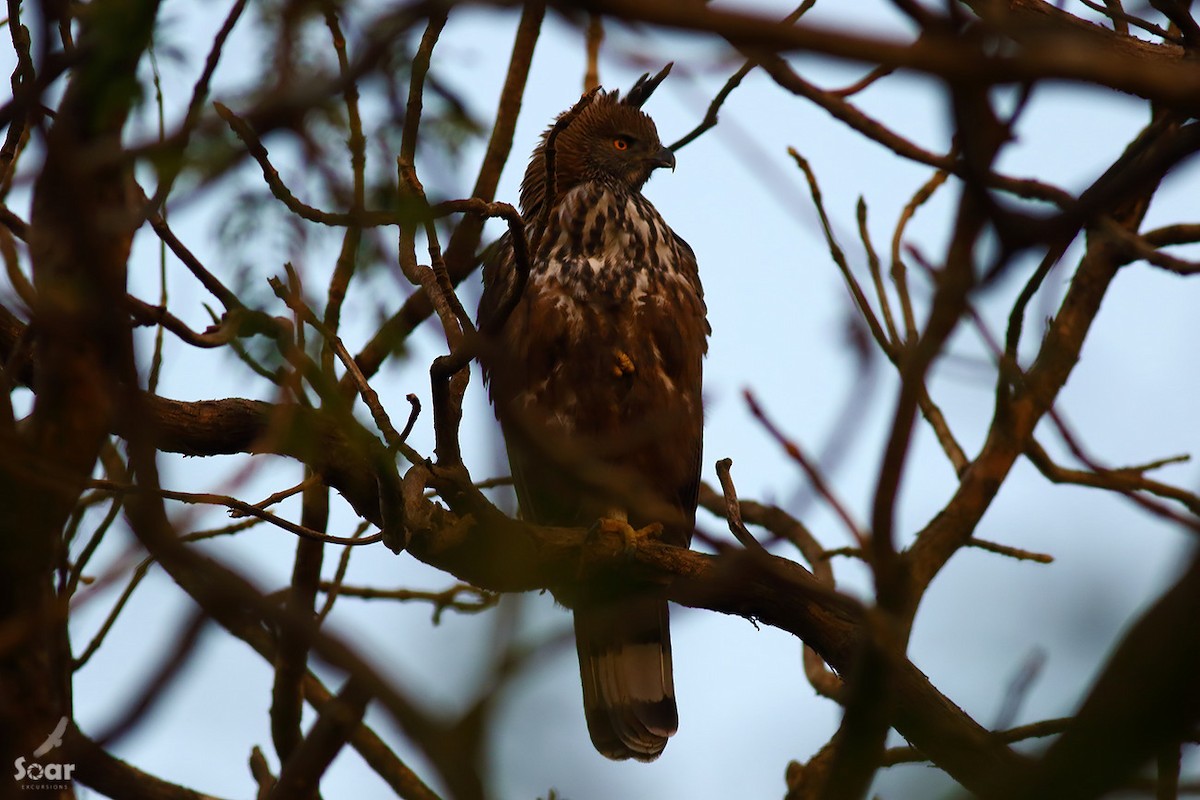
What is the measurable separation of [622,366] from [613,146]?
144cm

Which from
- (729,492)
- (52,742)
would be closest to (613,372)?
(729,492)

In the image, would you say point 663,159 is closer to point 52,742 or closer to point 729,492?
point 729,492

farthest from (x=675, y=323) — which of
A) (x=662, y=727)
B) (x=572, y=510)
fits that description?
(x=662, y=727)

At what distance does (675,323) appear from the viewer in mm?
4664

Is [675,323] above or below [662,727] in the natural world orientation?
above

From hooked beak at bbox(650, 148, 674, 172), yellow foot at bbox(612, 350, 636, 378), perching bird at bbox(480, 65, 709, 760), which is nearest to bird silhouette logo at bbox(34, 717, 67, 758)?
perching bird at bbox(480, 65, 709, 760)

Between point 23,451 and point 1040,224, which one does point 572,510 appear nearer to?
point 23,451

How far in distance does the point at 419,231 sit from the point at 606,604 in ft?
4.24

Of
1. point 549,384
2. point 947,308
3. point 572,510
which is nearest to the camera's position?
point 947,308

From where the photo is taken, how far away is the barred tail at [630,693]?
4789mm

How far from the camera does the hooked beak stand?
5516 millimetres

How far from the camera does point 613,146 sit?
5.60m

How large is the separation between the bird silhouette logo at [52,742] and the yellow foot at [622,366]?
8.00ft

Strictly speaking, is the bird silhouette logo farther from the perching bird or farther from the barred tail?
the barred tail
